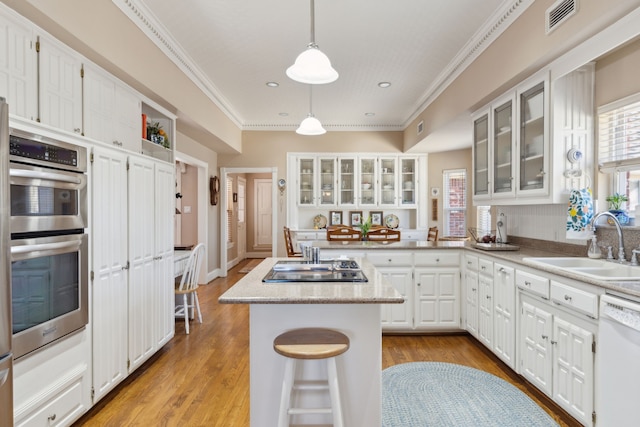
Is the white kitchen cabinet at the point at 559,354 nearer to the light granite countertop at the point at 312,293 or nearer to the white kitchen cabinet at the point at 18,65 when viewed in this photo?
the light granite countertop at the point at 312,293

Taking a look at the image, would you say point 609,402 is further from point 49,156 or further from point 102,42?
point 102,42

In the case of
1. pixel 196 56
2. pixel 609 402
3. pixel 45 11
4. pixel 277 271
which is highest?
pixel 196 56

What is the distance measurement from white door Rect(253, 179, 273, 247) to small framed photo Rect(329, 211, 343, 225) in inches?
124

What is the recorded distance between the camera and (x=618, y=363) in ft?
5.38

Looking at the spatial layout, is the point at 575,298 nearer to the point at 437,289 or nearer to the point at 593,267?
the point at 593,267

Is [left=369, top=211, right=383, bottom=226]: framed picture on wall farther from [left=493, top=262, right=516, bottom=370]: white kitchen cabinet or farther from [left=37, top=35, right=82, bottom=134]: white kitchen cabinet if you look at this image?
[left=37, top=35, right=82, bottom=134]: white kitchen cabinet

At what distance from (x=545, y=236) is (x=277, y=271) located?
2513mm

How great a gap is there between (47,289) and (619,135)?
12.2ft

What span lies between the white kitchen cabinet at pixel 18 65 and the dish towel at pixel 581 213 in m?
3.45

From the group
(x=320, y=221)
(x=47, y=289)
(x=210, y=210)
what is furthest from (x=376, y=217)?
(x=47, y=289)

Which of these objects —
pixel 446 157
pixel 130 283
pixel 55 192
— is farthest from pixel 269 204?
pixel 55 192

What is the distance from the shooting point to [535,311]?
2311 mm

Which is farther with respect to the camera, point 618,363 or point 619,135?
point 619,135

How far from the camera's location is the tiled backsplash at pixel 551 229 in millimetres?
2327
